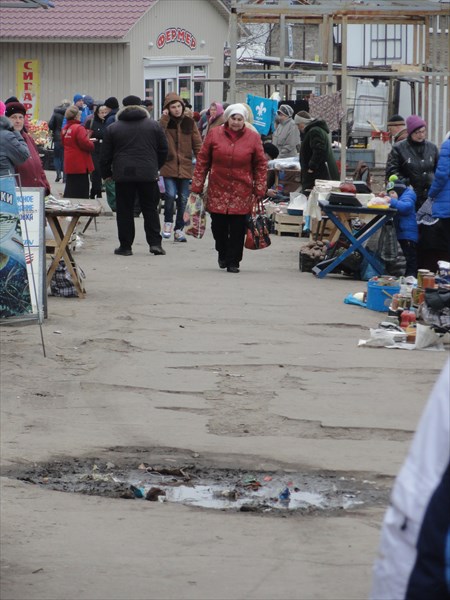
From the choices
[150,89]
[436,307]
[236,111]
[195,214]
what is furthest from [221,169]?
[150,89]

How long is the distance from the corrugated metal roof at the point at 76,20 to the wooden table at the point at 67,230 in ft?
72.9

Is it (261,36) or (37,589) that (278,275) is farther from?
Answer: (261,36)

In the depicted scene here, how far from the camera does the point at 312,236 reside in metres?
15.1

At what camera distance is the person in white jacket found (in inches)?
93.4

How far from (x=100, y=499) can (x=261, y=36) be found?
1899 inches

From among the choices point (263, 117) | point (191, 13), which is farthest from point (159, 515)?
point (191, 13)

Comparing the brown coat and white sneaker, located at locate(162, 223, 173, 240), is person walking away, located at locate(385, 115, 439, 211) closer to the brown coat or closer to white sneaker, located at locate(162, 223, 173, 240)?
the brown coat

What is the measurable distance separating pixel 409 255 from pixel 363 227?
2.16 ft

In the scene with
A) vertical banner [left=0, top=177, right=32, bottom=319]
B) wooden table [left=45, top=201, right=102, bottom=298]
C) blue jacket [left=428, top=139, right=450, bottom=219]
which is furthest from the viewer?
blue jacket [left=428, top=139, right=450, bottom=219]

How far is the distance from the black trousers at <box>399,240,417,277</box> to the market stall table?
0.29 m

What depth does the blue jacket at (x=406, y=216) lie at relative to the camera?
508 inches

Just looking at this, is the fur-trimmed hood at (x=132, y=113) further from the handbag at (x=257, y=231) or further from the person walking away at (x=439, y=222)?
the person walking away at (x=439, y=222)

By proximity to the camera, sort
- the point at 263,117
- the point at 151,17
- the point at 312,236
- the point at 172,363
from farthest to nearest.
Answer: the point at 151,17 → the point at 263,117 → the point at 312,236 → the point at 172,363

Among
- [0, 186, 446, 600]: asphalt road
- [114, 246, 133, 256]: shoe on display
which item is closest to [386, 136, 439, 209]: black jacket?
[0, 186, 446, 600]: asphalt road
